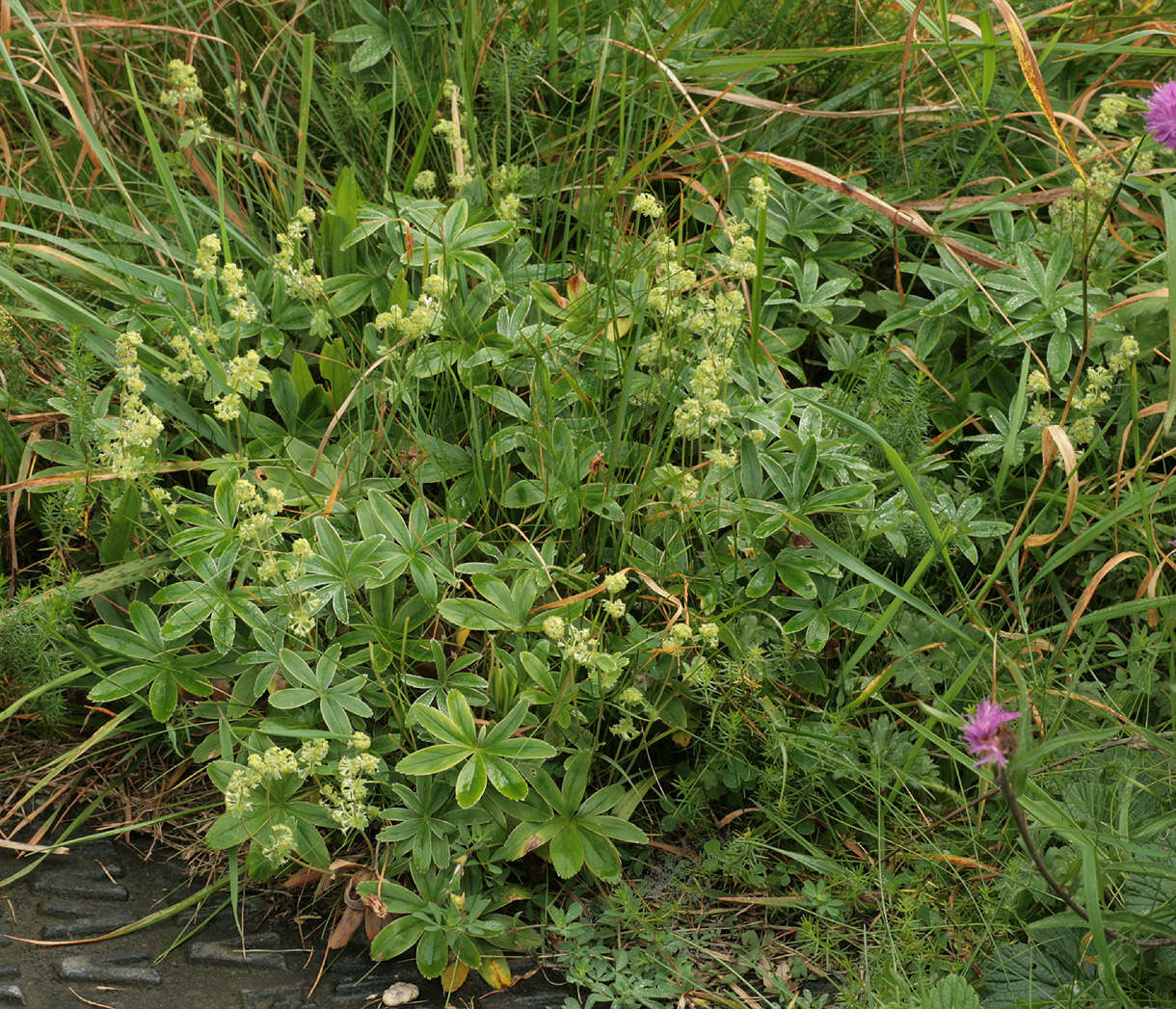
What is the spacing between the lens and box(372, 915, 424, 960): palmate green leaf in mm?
1731

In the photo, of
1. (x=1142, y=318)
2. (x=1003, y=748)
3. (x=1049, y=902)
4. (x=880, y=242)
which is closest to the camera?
(x=1003, y=748)

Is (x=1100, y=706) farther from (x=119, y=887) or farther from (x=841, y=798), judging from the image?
(x=119, y=887)

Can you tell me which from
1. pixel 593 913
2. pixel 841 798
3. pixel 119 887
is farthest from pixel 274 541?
pixel 841 798

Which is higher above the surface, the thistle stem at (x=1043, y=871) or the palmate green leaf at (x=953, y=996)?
the thistle stem at (x=1043, y=871)

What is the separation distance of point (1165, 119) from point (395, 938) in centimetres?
167

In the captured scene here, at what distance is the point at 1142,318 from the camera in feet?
7.73

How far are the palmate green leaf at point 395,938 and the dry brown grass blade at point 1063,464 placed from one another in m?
1.30

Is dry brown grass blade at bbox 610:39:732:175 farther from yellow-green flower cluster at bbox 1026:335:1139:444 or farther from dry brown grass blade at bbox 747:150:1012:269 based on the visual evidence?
yellow-green flower cluster at bbox 1026:335:1139:444

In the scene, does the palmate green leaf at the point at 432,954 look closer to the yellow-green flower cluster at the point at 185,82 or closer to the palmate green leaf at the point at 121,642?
the palmate green leaf at the point at 121,642

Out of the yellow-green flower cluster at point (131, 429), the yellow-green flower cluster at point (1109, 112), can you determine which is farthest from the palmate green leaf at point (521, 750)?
the yellow-green flower cluster at point (1109, 112)

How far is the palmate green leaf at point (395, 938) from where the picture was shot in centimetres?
173

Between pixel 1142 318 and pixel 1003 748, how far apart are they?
57.1 inches

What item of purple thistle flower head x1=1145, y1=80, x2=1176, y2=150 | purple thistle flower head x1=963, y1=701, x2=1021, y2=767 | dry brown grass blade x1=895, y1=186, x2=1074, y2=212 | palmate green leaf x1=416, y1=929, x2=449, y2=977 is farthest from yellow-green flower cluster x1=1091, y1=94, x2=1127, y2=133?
palmate green leaf x1=416, y1=929, x2=449, y2=977

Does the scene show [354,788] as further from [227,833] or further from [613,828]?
[613,828]
